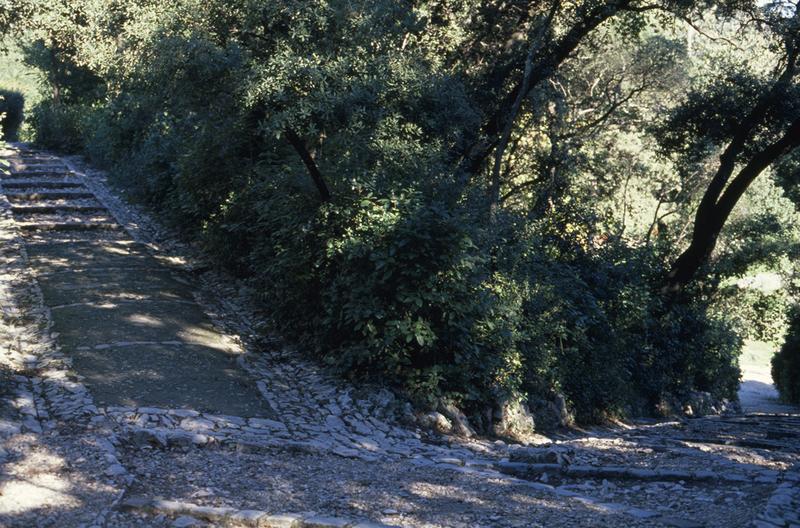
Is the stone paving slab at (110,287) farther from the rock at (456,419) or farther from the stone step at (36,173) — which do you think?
the stone step at (36,173)

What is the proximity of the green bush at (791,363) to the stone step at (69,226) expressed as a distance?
1866 cm

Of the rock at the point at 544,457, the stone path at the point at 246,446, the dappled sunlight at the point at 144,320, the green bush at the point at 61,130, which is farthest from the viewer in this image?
the green bush at the point at 61,130

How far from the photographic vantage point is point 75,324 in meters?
9.24

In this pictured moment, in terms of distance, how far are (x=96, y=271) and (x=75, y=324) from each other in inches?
100

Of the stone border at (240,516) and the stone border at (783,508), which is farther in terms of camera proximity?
the stone border at (240,516)

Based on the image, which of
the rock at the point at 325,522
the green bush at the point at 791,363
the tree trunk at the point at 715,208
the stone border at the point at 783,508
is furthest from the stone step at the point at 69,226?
the green bush at the point at 791,363

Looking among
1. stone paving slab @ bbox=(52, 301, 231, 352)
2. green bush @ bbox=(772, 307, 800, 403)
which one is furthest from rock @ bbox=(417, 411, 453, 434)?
green bush @ bbox=(772, 307, 800, 403)

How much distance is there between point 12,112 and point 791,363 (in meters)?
26.2

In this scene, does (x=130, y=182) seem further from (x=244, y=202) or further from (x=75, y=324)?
(x=75, y=324)

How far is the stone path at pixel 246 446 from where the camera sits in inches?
204

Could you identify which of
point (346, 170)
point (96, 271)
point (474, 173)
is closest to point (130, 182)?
point (96, 271)

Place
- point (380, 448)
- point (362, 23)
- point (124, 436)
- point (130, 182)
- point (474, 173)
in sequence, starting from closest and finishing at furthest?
point (124, 436)
point (380, 448)
point (362, 23)
point (474, 173)
point (130, 182)

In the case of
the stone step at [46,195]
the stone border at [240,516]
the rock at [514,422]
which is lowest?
the stone border at [240,516]

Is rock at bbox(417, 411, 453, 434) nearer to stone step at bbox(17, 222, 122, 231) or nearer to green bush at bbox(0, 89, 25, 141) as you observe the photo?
stone step at bbox(17, 222, 122, 231)
